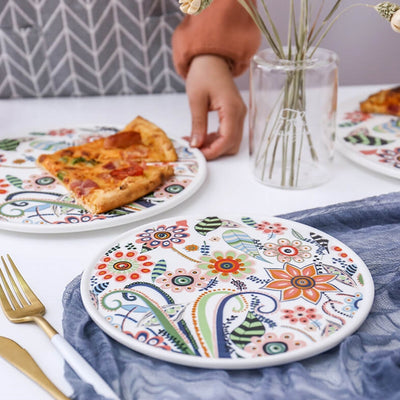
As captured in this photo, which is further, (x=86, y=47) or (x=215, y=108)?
(x=86, y=47)

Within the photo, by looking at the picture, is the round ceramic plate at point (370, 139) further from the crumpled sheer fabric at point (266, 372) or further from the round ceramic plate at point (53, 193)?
the crumpled sheer fabric at point (266, 372)

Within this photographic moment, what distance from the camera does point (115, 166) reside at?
115 cm

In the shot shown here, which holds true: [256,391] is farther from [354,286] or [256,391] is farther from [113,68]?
[113,68]

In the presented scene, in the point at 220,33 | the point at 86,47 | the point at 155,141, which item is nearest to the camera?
the point at 155,141

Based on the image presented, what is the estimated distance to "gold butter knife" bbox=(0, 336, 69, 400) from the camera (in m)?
0.63

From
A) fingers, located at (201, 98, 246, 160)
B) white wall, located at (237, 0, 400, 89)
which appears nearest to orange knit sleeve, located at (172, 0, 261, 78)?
fingers, located at (201, 98, 246, 160)

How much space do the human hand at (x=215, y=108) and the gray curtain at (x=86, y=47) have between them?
17.3 inches

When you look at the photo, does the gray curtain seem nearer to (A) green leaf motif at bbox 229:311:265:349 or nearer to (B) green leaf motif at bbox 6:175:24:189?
(B) green leaf motif at bbox 6:175:24:189

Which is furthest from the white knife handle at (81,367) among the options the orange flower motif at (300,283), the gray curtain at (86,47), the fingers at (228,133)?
the gray curtain at (86,47)

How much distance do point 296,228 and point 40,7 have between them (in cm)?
113

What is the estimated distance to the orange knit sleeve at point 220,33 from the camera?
135 cm

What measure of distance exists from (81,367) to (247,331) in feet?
0.62

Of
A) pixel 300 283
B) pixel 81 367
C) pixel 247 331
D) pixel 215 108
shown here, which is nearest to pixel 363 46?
pixel 215 108

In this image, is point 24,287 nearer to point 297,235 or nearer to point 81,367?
point 81,367
